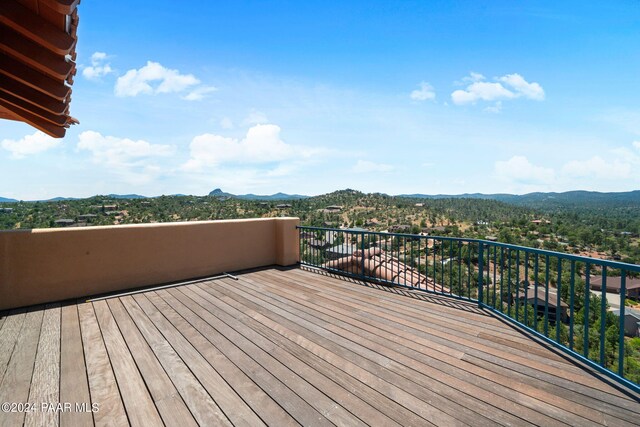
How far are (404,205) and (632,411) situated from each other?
50.4 meters

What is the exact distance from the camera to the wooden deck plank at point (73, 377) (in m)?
1.70

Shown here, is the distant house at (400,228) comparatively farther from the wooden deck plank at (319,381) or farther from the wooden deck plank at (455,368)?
the wooden deck plank at (319,381)

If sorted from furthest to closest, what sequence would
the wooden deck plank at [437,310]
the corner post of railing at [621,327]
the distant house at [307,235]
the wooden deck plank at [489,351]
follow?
the distant house at [307,235]
the wooden deck plank at [437,310]
the wooden deck plank at [489,351]
the corner post of railing at [621,327]

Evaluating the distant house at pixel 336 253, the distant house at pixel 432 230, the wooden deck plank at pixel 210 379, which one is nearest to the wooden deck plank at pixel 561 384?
the wooden deck plank at pixel 210 379

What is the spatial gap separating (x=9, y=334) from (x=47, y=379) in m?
1.36

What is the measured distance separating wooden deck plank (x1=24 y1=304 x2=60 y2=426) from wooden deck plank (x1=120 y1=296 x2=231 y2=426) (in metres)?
0.63

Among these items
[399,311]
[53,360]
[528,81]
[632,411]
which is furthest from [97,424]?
[528,81]

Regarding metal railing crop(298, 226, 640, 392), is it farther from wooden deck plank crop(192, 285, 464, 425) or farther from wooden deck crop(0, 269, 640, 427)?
wooden deck plank crop(192, 285, 464, 425)

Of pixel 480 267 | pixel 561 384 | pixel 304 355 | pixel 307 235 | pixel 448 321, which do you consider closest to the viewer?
pixel 561 384

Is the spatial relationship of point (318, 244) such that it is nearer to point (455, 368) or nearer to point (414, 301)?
point (414, 301)

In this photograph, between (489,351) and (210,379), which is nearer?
(210,379)

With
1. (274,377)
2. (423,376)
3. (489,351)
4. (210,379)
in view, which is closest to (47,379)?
(210,379)

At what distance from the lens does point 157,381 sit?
206 centimetres

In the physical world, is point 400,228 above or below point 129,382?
below
